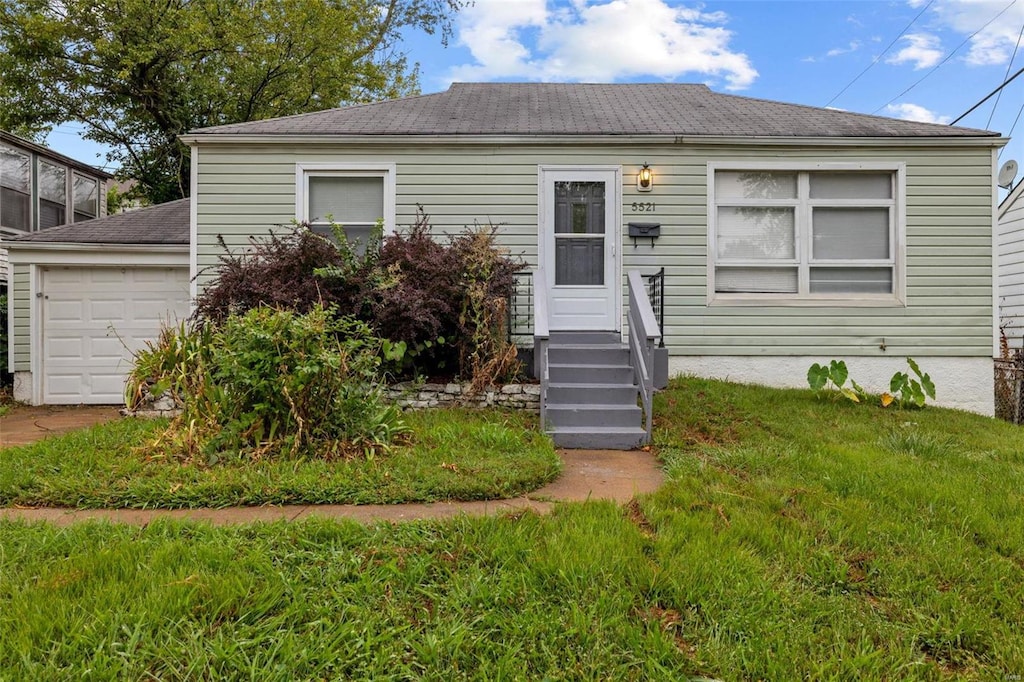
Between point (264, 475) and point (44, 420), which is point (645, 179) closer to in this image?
point (264, 475)

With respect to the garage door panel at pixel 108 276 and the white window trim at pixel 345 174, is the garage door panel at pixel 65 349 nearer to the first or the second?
the garage door panel at pixel 108 276

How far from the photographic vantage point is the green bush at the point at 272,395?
3.79 metres

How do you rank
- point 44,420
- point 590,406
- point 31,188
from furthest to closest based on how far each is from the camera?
point 31,188 < point 44,420 < point 590,406

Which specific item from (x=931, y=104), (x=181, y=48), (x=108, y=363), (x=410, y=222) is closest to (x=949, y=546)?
(x=410, y=222)

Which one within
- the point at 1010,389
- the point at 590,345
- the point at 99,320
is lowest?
the point at 1010,389

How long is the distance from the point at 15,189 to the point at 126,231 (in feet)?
14.0

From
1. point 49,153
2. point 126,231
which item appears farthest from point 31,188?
point 126,231

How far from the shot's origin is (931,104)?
13867 mm

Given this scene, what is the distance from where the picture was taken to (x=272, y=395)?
3.84 m

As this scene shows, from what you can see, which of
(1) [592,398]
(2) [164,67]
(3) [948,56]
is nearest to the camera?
(1) [592,398]

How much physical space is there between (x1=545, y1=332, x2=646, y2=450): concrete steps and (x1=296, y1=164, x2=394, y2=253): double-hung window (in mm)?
3134

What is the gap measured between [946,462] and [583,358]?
3.15m

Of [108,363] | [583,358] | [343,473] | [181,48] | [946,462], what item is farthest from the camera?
[181,48]

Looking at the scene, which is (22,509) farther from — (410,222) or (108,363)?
(108,363)
